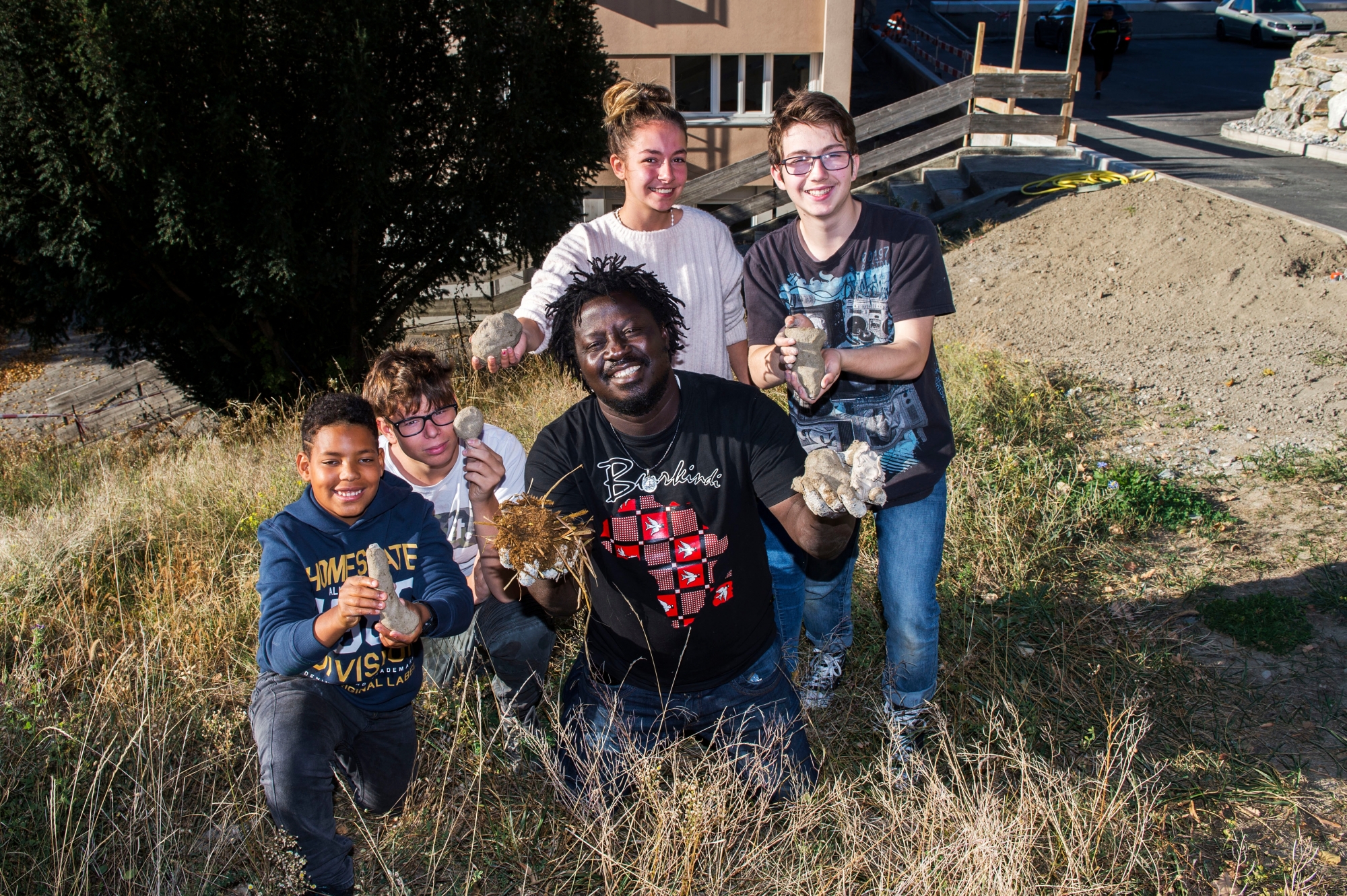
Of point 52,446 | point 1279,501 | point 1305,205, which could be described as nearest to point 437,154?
point 52,446

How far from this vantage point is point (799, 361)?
2.66 meters

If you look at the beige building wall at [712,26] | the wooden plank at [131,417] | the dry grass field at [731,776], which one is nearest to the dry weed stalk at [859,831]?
the dry grass field at [731,776]

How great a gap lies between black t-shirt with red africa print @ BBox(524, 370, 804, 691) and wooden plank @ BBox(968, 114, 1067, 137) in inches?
406

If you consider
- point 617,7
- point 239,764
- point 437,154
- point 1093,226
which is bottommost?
point 239,764

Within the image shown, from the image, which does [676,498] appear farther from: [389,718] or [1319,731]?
[1319,731]

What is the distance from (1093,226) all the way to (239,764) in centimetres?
848

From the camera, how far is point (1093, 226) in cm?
875

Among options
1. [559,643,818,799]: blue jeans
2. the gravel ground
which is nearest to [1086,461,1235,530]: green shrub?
the gravel ground

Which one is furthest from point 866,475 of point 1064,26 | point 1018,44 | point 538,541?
point 1064,26

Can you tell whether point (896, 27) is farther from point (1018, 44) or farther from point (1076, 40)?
point (1076, 40)

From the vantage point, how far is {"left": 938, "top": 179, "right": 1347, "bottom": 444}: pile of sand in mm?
5645

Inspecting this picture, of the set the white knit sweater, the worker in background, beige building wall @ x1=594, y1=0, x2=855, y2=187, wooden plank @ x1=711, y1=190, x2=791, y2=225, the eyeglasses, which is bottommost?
the white knit sweater

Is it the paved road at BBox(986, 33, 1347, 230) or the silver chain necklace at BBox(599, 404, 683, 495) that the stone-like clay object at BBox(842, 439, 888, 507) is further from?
the paved road at BBox(986, 33, 1347, 230)

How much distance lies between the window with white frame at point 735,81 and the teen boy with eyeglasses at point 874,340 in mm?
13292
